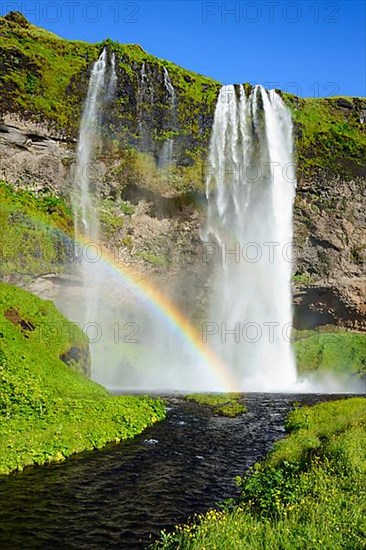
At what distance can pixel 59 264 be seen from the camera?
4081 cm

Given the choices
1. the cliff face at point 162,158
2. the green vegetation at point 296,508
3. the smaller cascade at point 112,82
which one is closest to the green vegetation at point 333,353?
the cliff face at point 162,158

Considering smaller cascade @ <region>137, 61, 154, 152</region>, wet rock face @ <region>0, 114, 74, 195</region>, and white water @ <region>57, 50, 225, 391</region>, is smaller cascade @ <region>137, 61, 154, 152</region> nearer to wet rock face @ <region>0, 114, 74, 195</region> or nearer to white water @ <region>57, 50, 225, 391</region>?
white water @ <region>57, 50, 225, 391</region>

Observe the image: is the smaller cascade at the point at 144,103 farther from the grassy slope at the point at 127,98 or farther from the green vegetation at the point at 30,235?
the green vegetation at the point at 30,235

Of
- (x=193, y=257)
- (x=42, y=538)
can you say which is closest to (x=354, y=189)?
(x=193, y=257)

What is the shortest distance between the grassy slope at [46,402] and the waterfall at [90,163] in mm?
19549

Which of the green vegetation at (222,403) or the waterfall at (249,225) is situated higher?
the waterfall at (249,225)

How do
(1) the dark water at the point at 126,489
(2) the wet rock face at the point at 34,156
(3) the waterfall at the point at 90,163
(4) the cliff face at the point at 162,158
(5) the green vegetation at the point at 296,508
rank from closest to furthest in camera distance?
(5) the green vegetation at the point at 296,508, (1) the dark water at the point at 126,489, (2) the wet rock face at the point at 34,156, (4) the cliff face at the point at 162,158, (3) the waterfall at the point at 90,163

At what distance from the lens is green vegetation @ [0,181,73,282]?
123 ft

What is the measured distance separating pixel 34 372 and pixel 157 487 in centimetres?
931

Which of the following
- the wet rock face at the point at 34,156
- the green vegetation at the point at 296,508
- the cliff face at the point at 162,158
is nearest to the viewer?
the green vegetation at the point at 296,508

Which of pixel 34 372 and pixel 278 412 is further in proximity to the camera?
pixel 278 412

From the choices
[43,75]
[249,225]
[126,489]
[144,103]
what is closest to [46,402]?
[126,489]

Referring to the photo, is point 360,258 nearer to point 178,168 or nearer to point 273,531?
point 178,168

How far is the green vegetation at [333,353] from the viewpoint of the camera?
49.2 m
